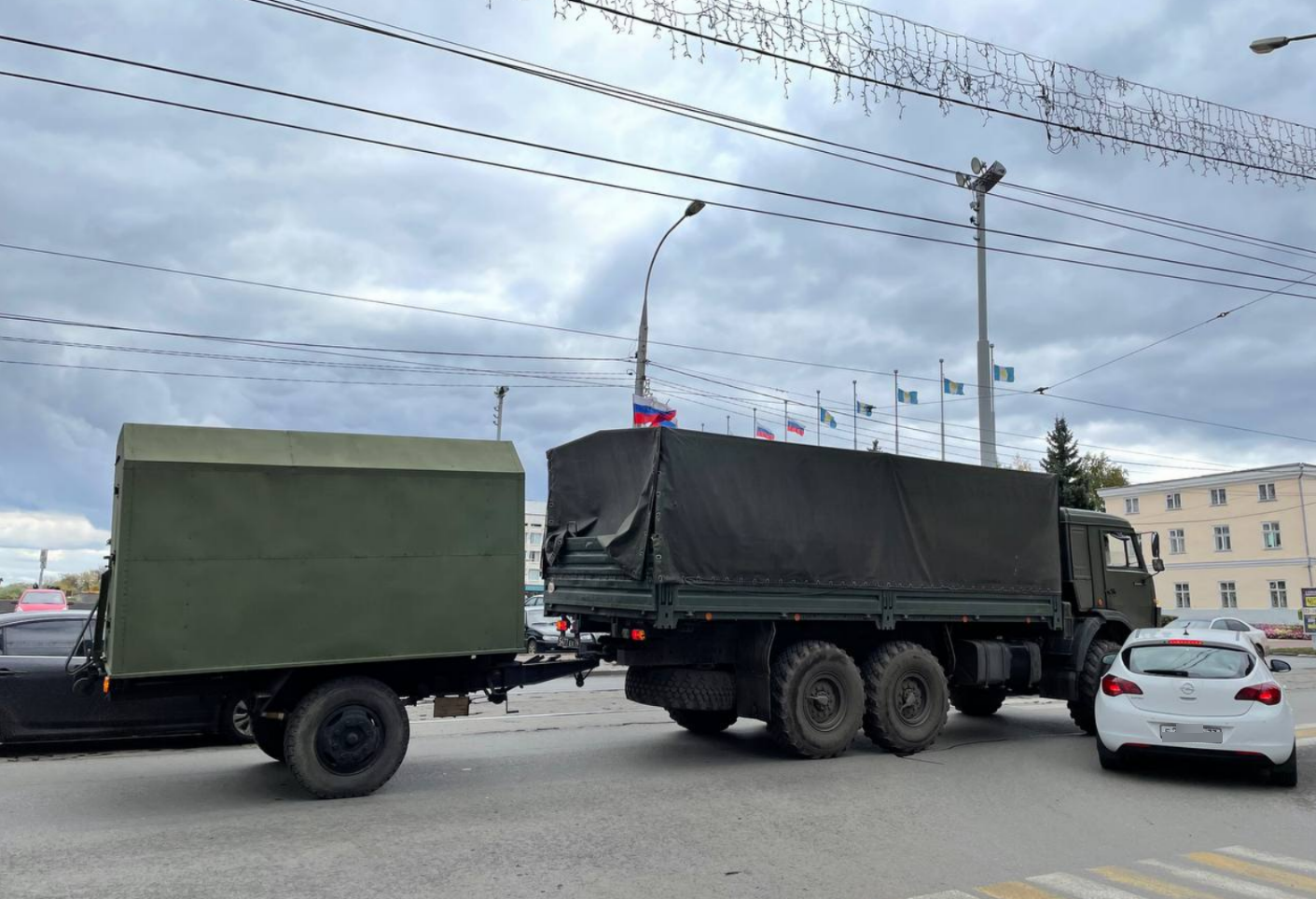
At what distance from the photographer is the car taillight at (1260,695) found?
8.43 metres

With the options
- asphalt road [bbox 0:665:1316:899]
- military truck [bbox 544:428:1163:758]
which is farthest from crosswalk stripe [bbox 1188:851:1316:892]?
military truck [bbox 544:428:1163:758]

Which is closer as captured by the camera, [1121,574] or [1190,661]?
[1190,661]

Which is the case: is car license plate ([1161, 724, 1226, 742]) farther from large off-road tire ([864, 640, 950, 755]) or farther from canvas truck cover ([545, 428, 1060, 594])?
canvas truck cover ([545, 428, 1060, 594])

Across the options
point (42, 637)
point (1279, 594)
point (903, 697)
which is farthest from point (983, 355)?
point (1279, 594)

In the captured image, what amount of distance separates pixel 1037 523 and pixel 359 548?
27.1 ft

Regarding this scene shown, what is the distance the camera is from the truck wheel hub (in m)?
7.61

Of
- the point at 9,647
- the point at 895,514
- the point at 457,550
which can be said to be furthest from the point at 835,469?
the point at 9,647

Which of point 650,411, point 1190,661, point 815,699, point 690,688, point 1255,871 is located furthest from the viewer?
point 650,411

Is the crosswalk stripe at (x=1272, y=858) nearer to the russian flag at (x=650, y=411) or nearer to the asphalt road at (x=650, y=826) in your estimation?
the asphalt road at (x=650, y=826)

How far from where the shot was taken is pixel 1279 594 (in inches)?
2103

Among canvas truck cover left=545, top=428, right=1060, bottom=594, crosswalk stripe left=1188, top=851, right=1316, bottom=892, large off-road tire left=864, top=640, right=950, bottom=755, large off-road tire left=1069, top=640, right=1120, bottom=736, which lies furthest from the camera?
large off-road tire left=1069, top=640, right=1120, bottom=736

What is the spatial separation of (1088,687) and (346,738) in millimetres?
8959

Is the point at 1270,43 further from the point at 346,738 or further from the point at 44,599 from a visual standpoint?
the point at 44,599

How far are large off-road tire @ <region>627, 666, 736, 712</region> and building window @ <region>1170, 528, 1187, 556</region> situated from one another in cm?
5897
